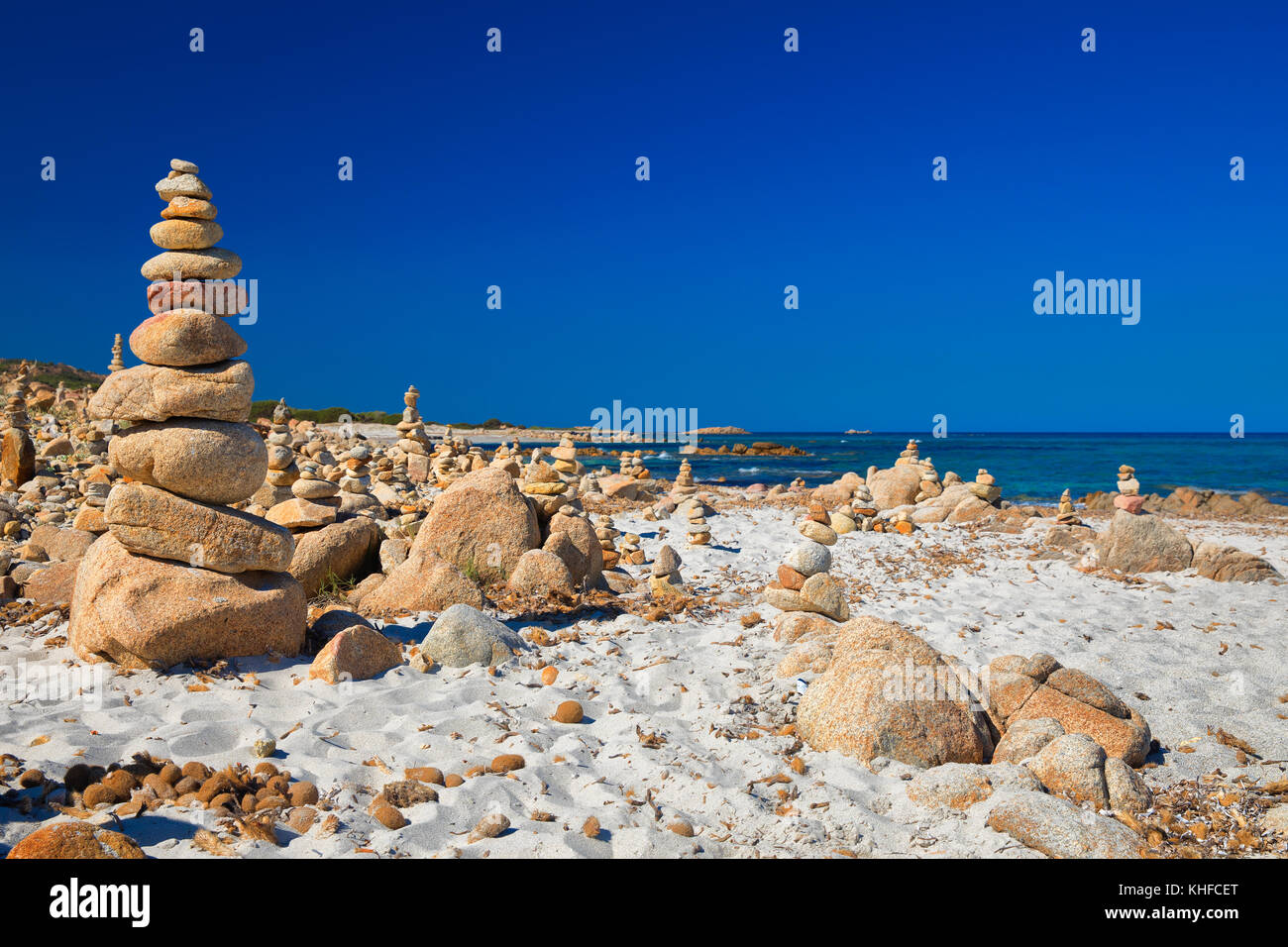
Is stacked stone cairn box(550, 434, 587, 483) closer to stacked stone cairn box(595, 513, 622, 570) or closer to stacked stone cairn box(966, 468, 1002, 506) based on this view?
stacked stone cairn box(595, 513, 622, 570)

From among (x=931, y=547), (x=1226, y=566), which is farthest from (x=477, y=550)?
(x=1226, y=566)

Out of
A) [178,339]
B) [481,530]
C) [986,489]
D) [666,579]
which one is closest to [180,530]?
[178,339]

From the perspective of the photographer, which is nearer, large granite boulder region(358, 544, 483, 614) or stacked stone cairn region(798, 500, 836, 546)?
large granite boulder region(358, 544, 483, 614)

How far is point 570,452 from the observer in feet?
54.4

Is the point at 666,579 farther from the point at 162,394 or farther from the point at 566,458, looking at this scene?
the point at 566,458

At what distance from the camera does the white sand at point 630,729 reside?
154 inches

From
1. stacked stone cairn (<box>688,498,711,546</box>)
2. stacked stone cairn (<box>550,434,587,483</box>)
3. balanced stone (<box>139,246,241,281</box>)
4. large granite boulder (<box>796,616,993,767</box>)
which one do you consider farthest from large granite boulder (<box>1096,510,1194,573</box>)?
balanced stone (<box>139,246,241,281</box>)

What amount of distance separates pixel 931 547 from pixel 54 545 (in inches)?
493

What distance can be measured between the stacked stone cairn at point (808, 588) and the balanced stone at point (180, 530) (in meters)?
5.26

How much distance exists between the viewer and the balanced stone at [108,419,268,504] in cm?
588

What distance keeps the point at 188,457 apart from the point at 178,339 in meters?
0.95

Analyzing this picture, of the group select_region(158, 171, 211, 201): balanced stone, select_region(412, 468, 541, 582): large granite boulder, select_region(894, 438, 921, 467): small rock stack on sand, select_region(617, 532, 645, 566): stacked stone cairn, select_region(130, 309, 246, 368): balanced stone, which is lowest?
select_region(617, 532, 645, 566): stacked stone cairn
